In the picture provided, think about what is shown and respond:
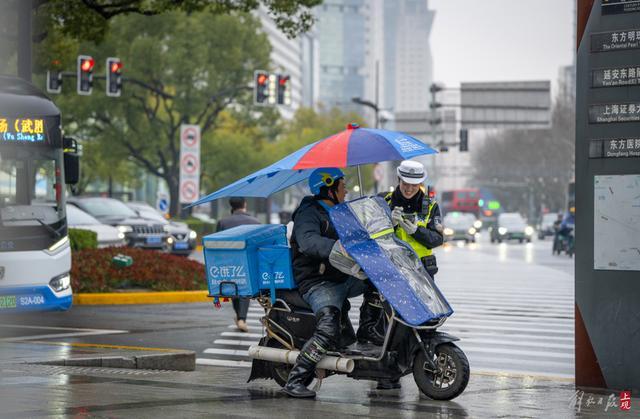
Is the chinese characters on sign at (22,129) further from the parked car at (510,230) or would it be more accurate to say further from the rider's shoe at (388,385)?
the parked car at (510,230)

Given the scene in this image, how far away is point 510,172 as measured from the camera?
428 ft

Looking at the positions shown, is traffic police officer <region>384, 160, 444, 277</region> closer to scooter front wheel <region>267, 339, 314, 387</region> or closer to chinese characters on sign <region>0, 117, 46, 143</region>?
scooter front wheel <region>267, 339, 314, 387</region>

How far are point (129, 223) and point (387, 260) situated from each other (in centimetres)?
2396

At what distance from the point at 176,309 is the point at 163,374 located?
30.7 feet

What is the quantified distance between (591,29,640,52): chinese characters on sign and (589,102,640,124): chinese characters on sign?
46cm

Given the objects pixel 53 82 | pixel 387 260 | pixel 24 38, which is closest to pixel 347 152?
pixel 387 260

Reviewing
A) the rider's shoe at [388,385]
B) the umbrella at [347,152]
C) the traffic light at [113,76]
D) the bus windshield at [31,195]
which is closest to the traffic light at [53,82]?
the traffic light at [113,76]

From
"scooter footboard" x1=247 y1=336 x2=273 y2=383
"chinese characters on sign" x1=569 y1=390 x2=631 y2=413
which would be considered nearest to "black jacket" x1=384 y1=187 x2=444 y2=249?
"scooter footboard" x1=247 y1=336 x2=273 y2=383

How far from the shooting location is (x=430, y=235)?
33.7 ft

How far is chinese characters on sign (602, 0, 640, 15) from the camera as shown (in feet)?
33.3

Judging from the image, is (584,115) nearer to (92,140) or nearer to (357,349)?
(357,349)

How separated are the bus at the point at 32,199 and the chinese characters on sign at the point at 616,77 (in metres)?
8.13

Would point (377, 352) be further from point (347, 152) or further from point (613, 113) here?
point (613, 113)

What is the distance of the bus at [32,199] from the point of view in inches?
615
